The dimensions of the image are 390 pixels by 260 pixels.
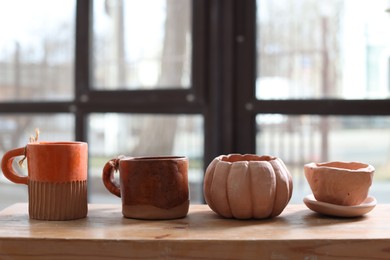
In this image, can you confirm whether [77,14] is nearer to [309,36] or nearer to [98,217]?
[309,36]

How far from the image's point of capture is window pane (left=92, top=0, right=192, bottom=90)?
1.76 m

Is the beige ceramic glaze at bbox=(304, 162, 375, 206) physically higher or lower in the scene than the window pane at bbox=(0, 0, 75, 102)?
lower

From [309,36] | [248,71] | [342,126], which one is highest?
[309,36]

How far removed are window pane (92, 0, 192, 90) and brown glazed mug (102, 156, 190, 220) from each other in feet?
2.79

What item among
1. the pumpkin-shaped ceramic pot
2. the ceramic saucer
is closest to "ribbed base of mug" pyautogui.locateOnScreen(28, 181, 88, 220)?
the pumpkin-shaped ceramic pot

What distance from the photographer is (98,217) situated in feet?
3.07

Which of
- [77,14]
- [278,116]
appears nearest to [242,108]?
[278,116]

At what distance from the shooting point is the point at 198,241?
0.77 metres

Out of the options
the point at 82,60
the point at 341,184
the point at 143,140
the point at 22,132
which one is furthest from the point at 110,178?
the point at 22,132

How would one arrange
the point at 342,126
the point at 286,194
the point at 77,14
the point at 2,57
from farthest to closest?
the point at 2,57
the point at 77,14
the point at 342,126
the point at 286,194

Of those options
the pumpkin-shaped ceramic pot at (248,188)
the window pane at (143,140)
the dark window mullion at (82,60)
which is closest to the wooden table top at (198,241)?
the pumpkin-shaped ceramic pot at (248,188)

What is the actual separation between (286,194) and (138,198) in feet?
0.85

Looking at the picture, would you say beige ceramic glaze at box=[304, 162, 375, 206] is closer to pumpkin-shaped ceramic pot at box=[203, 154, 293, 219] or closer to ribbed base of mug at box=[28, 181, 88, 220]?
pumpkin-shaped ceramic pot at box=[203, 154, 293, 219]

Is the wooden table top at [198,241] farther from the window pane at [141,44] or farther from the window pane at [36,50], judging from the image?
the window pane at [36,50]
